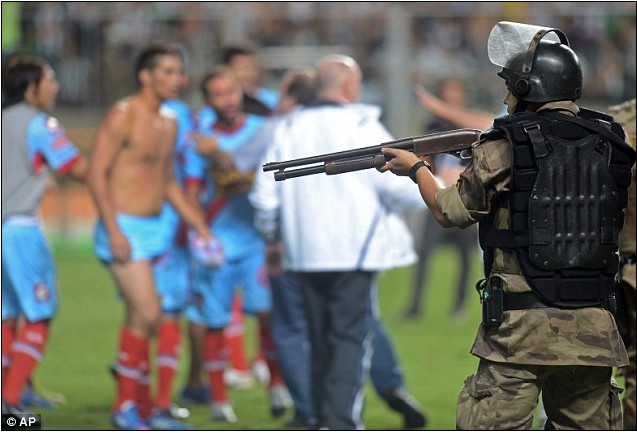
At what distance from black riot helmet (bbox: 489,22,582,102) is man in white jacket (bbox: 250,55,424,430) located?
8.43 ft

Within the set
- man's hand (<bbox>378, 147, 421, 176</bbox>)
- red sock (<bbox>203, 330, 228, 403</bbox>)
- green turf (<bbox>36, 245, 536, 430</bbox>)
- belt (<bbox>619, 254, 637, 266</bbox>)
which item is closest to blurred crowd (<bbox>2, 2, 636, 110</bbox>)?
green turf (<bbox>36, 245, 536, 430</bbox>)

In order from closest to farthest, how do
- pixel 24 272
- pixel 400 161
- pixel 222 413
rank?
1. pixel 400 161
2. pixel 24 272
3. pixel 222 413

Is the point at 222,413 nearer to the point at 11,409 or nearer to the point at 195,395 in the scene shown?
the point at 195,395

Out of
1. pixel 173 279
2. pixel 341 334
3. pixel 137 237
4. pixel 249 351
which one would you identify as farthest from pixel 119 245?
pixel 249 351

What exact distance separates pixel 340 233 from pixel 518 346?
9.61 feet

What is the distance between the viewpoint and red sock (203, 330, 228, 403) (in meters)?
8.58

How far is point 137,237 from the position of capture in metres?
8.20

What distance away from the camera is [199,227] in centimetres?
864

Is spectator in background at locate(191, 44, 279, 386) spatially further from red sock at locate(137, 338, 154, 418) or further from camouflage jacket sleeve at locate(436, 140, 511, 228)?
camouflage jacket sleeve at locate(436, 140, 511, 228)

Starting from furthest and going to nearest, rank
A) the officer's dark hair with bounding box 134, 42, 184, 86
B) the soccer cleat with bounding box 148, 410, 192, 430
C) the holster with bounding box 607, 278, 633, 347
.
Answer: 1. the officer's dark hair with bounding box 134, 42, 184, 86
2. the soccer cleat with bounding box 148, 410, 192, 430
3. the holster with bounding box 607, 278, 633, 347

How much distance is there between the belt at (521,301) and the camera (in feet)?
15.8

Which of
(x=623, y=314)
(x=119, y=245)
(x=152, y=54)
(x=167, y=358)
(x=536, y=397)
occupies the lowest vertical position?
(x=167, y=358)

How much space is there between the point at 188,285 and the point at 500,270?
4.60 meters

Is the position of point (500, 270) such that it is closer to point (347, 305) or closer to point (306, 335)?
point (347, 305)
